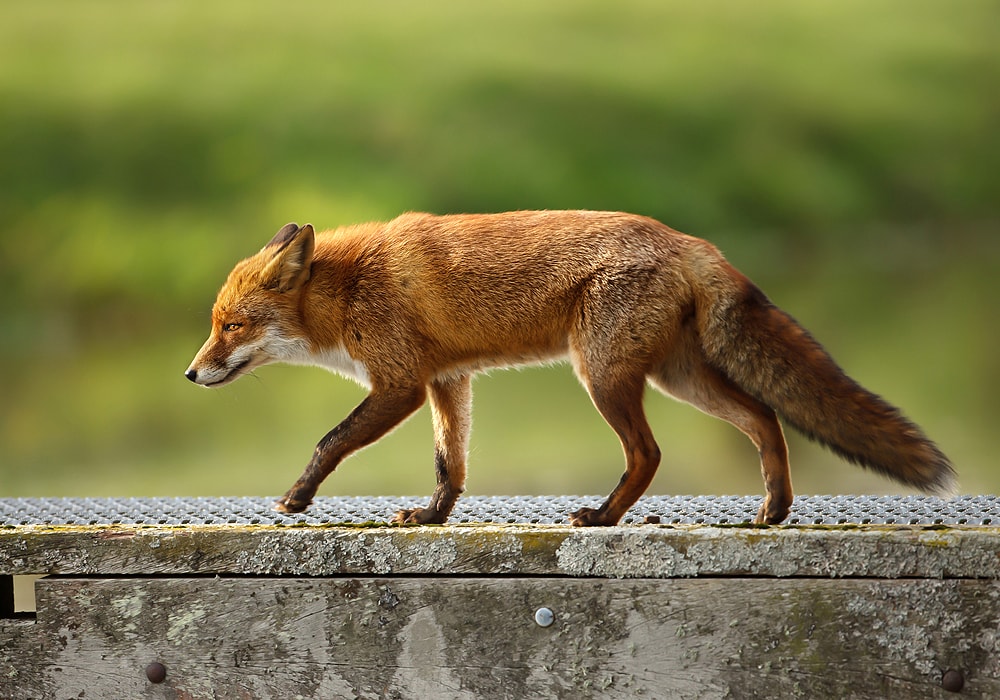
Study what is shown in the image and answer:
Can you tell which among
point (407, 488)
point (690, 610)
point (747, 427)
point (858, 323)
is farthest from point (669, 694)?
point (858, 323)

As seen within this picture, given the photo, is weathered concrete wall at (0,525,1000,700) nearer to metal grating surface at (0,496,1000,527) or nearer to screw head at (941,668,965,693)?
screw head at (941,668,965,693)

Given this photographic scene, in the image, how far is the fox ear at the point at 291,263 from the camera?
265 centimetres

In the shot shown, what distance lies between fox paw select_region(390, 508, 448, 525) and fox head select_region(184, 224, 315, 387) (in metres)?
0.46

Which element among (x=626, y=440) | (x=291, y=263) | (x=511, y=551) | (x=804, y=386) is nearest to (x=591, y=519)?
(x=626, y=440)

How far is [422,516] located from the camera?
2.64 meters

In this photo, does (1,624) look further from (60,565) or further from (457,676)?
(457,676)

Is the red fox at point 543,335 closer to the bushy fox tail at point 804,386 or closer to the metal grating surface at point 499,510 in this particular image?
the bushy fox tail at point 804,386

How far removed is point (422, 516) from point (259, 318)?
610mm

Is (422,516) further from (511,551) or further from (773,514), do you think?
(773,514)

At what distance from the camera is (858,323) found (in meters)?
8.47

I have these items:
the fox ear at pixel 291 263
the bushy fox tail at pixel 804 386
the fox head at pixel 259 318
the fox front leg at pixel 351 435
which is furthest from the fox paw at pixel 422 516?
the bushy fox tail at pixel 804 386

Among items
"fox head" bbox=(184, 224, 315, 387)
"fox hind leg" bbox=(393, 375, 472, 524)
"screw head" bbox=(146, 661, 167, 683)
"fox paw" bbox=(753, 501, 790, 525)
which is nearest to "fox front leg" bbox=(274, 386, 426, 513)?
"fox hind leg" bbox=(393, 375, 472, 524)

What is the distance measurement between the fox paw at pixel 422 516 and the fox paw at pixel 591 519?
1.15ft

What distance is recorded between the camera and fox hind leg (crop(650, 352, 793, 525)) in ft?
8.32
